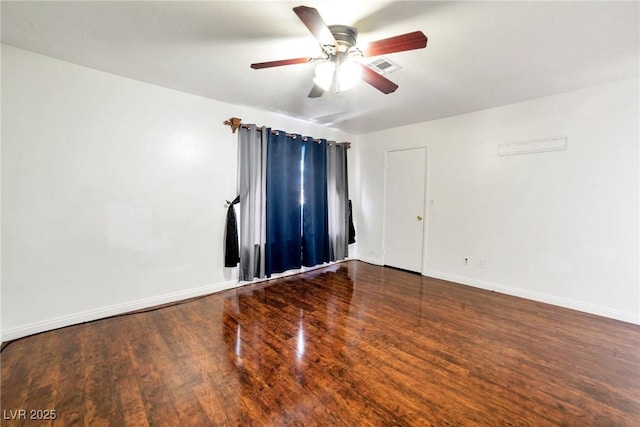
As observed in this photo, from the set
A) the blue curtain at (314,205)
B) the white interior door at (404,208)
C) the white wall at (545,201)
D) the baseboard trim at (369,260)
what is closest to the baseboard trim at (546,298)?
the white wall at (545,201)

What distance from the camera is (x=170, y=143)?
3.03 metres

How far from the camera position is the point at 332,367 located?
1931 mm

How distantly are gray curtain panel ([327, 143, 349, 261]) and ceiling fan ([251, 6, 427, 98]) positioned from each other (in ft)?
7.96

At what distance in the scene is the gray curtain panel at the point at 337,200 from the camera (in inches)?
182

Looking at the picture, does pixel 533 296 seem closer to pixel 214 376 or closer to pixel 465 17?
pixel 465 17

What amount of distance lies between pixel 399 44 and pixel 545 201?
9.25 feet

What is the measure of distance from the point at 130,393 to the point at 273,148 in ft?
10.0

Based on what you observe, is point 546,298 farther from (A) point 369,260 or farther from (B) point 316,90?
(B) point 316,90

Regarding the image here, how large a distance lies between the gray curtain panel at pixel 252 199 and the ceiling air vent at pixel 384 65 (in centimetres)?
184

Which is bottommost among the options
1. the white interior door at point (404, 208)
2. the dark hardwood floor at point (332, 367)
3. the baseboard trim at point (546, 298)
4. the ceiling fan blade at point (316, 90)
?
the dark hardwood floor at point (332, 367)

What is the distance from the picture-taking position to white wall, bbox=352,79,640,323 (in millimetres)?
2703

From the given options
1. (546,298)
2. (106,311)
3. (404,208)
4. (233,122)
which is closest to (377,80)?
(233,122)

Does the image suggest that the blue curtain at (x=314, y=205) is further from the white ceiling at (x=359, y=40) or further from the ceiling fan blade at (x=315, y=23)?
the ceiling fan blade at (x=315, y=23)

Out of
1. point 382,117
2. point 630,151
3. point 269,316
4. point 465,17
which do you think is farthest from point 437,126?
point 269,316
